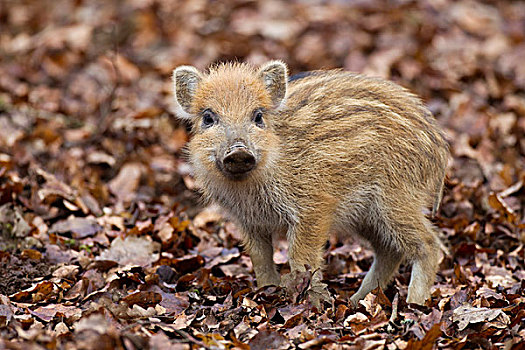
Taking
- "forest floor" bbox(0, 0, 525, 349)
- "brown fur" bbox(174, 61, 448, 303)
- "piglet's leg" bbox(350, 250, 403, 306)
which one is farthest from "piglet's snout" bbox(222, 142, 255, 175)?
"piglet's leg" bbox(350, 250, 403, 306)

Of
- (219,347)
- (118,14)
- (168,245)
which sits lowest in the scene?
(168,245)

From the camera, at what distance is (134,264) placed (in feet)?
21.5

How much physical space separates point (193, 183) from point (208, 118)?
2.34m

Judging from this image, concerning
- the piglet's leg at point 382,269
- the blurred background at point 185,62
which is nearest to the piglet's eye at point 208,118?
the piglet's leg at point 382,269

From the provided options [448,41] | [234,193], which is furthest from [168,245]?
[448,41]

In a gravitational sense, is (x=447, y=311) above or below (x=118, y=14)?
below

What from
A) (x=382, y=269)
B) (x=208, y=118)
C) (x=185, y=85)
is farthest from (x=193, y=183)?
Answer: (x=382, y=269)

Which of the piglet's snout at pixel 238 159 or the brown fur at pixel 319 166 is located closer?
the piglet's snout at pixel 238 159

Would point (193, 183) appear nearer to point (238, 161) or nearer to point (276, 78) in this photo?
point (276, 78)

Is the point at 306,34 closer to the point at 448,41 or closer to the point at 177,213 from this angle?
the point at 448,41

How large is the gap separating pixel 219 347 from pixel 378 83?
313 centimetres

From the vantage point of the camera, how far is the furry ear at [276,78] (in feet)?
20.8

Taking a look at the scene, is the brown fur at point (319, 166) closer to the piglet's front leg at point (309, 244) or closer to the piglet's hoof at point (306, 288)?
the piglet's front leg at point (309, 244)

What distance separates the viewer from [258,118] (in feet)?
20.2
